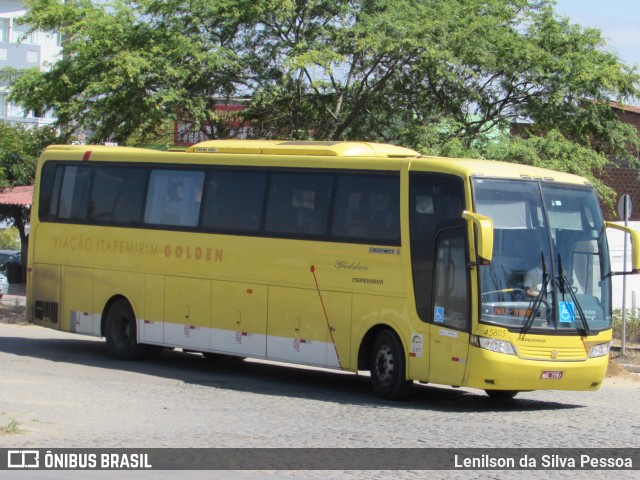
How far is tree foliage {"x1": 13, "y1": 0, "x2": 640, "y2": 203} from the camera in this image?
23703mm

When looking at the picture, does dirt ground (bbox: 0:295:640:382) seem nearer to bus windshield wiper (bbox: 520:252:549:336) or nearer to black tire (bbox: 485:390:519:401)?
black tire (bbox: 485:390:519:401)

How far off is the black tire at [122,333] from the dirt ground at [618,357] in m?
8.59

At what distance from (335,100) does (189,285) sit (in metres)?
9.91

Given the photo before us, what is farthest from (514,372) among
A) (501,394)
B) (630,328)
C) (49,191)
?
(630,328)

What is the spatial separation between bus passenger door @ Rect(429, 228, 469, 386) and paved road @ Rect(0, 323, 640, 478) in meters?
0.59

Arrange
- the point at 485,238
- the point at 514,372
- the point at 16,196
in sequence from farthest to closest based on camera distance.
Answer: the point at 16,196
the point at 514,372
the point at 485,238

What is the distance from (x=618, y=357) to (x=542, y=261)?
27.9 feet

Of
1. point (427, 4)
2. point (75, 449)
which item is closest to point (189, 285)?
point (75, 449)

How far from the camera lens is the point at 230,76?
81.9ft

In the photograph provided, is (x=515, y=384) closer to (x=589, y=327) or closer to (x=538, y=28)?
(x=589, y=327)

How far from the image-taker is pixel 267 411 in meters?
12.6

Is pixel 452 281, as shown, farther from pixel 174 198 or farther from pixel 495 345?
pixel 174 198

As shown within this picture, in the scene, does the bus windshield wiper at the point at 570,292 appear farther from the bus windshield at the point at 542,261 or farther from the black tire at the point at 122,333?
the black tire at the point at 122,333

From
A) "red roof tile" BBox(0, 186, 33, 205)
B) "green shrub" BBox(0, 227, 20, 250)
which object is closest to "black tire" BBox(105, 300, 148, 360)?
"red roof tile" BBox(0, 186, 33, 205)
